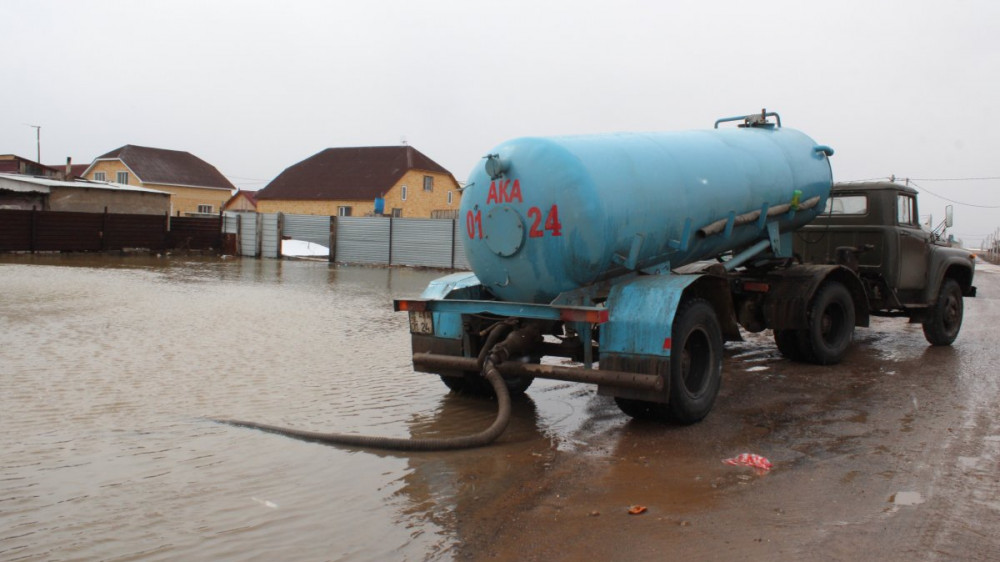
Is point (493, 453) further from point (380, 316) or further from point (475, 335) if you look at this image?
point (380, 316)

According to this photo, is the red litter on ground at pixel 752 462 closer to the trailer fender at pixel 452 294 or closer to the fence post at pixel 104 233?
the trailer fender at pixel 452 294

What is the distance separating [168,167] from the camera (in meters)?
57.2

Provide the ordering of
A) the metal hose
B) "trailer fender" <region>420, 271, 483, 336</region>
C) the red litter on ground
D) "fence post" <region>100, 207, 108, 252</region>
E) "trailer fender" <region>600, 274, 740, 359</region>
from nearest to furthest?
the red litter on ground < the metal hose < "trailer fender" <region>600, 274, 740, 359</region> < "trailer fender" <region>420, 271, 483, 336</region> < "fence post" <region>100, 207, 108, 252</region>

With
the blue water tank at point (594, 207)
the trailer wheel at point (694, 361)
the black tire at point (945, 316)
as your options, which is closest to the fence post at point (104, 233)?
the blue water tank at point (594, 207)

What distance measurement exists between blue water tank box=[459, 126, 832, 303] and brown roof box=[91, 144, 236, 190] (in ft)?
178

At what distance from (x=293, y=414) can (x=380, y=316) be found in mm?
6937

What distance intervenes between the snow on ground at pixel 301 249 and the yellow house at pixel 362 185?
15256 millimetres

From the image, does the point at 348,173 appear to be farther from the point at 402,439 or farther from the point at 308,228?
the point at 402,439

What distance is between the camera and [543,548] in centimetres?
392

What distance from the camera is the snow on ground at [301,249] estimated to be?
31.3m

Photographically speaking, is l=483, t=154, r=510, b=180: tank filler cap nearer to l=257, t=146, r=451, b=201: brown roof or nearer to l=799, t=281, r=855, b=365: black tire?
l=799, t=281, r=855, b=365: black tire

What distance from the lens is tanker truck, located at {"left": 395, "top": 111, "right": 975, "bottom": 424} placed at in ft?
19.7

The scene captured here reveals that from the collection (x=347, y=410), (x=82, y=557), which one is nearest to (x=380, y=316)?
(x=347, y=410)

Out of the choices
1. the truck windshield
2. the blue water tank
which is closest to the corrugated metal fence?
the truck windshield
